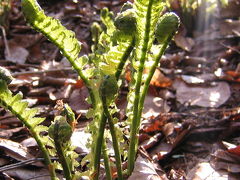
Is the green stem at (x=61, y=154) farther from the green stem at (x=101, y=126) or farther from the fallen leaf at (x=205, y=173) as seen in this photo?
the fallen leaf at (x=205, y=173)

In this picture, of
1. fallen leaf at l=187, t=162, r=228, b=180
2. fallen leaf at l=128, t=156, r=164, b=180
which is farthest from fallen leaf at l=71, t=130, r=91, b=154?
fallen leaf at l=187, t=162, r=228, b=180

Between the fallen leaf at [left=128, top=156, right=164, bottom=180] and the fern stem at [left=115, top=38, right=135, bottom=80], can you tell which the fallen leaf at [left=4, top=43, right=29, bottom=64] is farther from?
the fern stem at [left=115, top=38, right=135, bottom=80]

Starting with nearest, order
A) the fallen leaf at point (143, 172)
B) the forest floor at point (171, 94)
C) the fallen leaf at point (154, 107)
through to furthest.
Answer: the fallen leaf at point (143, 172) → the forest floor at point (171, 94) → the fallen leaf at point (154, 107)

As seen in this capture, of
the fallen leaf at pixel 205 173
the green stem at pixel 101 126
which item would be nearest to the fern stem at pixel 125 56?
the green stem at pixel 101 126

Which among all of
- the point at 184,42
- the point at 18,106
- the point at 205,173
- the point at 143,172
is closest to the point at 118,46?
the point at 18,106

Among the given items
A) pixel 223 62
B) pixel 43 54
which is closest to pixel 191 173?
pixel 223 62

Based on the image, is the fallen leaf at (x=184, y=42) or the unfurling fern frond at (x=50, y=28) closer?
the unfurling fern frond at (x=50, y=28)

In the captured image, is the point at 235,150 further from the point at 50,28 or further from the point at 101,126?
the point at 50,28
